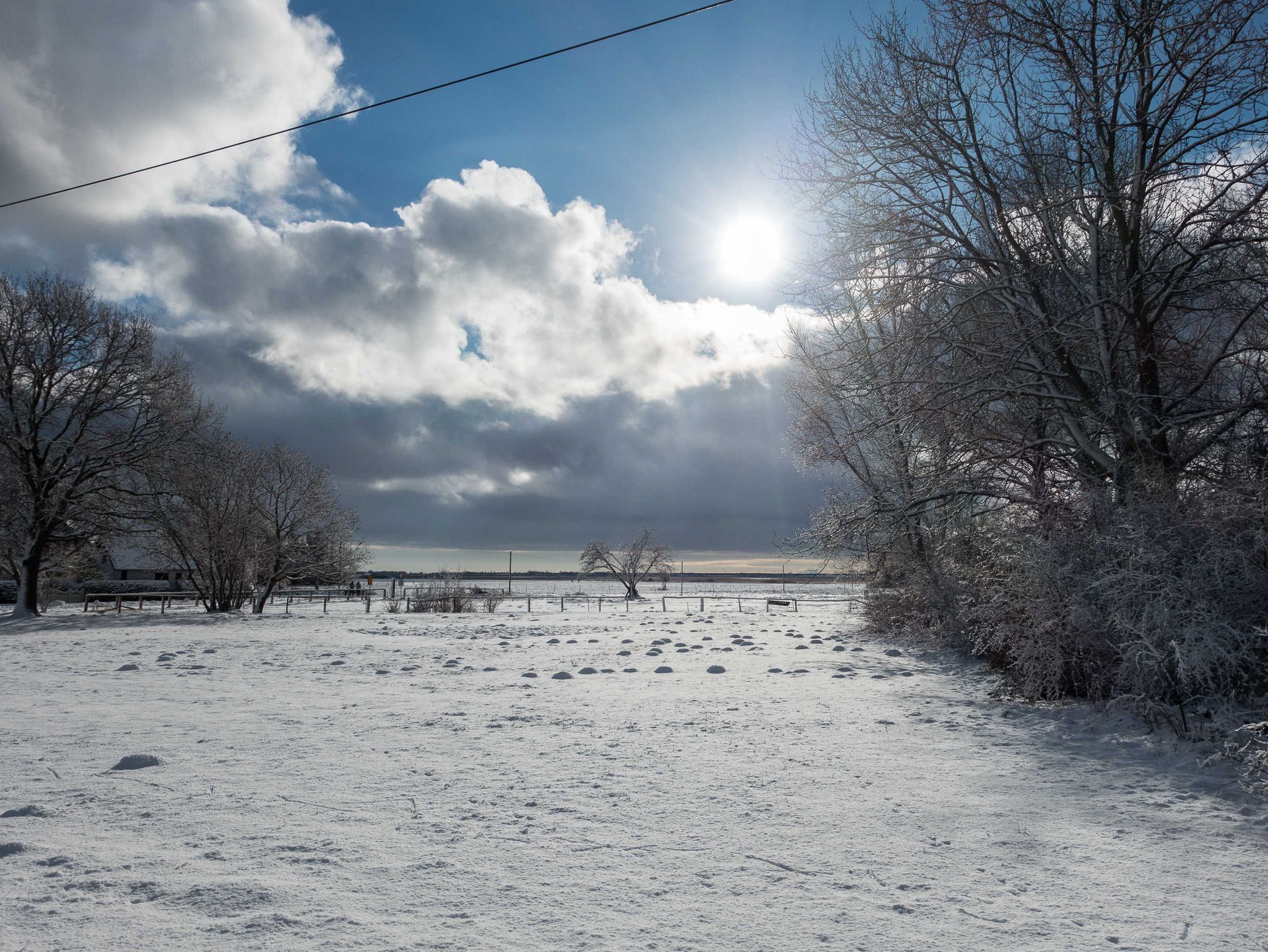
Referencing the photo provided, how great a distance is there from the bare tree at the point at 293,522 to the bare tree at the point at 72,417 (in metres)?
4.15

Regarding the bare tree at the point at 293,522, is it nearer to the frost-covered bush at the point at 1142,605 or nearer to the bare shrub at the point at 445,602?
the bare shrub at the point at 445,602

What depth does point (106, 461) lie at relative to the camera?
23.6m

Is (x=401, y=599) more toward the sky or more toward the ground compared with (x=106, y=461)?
more toward the ground

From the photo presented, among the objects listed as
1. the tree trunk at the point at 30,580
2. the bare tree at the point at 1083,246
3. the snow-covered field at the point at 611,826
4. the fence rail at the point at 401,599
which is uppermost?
the bare tree at the point at 1083,246

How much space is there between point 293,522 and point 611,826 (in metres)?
28.2

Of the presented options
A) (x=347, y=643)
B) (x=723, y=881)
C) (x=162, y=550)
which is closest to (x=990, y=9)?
(x=723, y=881)

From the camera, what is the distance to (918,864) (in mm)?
3176

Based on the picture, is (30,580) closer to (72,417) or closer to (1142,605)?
(72,417)

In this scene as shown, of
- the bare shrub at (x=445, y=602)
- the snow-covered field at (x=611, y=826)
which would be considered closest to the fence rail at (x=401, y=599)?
the bare shrub at (x=445, y=602)

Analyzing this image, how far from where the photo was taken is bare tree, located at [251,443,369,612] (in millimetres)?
27938

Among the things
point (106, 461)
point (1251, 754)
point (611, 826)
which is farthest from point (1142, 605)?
point (106, 461)

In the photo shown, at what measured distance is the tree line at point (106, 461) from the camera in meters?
22.8

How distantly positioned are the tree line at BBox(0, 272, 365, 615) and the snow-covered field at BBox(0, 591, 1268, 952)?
19117mm

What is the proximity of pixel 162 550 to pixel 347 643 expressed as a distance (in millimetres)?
16569
